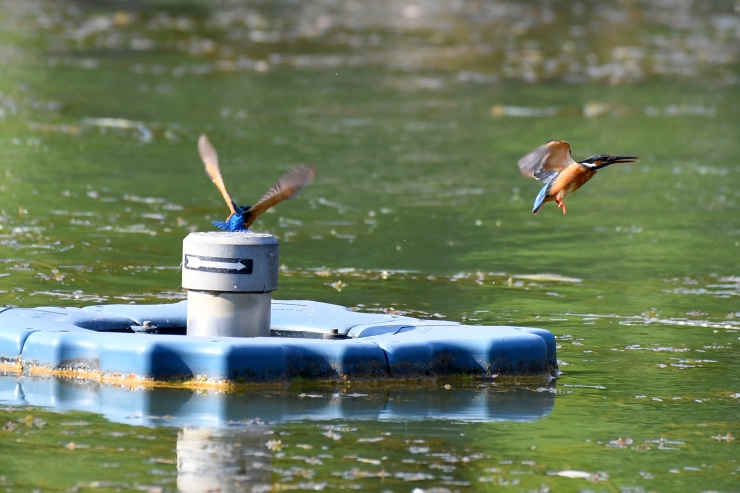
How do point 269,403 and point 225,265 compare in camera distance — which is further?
point 225,265

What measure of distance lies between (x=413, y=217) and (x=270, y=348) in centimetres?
726

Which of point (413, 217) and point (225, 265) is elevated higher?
point (413, 217)

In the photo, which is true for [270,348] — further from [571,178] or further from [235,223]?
[571,178]

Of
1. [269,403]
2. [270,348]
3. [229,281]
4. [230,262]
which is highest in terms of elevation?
[230,262]

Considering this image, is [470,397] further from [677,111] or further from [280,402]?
[677,111]

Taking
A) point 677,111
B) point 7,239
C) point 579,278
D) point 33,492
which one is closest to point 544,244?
point 579,278

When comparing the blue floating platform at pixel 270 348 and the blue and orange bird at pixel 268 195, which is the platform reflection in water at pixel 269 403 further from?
the blue and orange bird at pixel 268 195

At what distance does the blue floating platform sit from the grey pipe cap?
0.38 metres

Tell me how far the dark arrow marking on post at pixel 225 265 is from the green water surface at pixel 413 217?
892 mm

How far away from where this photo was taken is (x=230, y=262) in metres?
9.01

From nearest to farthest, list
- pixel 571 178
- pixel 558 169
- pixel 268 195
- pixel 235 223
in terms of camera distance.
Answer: pixel 571 178
pixel 268 195
pixel 235 223
pixel 558 169

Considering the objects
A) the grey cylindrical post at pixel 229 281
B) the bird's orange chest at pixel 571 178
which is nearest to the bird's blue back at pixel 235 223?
the grey cylindrical post at pixel 229 281

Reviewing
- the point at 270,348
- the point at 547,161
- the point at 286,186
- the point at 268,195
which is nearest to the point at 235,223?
the point at 268,195

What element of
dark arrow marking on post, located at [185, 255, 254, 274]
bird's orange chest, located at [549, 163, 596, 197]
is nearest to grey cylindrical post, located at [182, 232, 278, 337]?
dark arrow marking on post, located at [185, 255, 254, 274]
